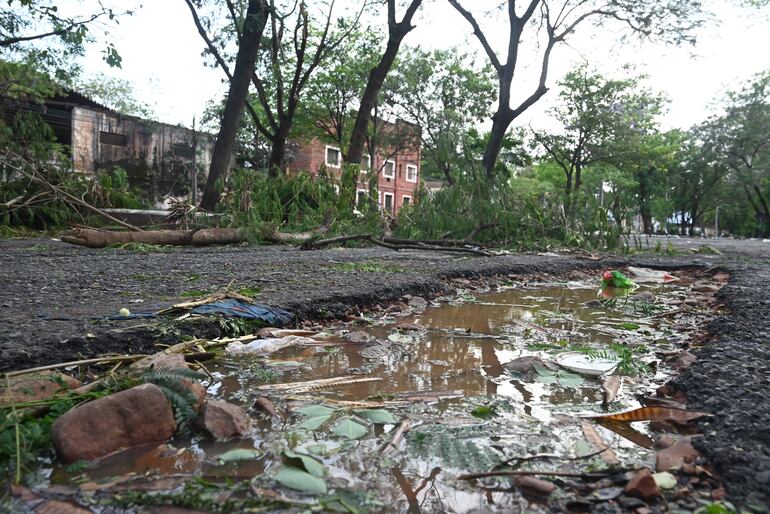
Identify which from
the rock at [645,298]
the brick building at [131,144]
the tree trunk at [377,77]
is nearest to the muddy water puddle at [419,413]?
the rock at [645,298]

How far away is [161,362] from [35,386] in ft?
1.12

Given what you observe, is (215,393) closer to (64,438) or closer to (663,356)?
(64,438)

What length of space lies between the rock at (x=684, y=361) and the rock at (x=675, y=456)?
31.9 inches

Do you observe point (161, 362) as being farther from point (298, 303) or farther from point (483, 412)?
point (298, 303)

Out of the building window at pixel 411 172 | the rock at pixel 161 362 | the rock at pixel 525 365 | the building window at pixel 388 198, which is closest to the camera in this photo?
the rock at pixel 161 362

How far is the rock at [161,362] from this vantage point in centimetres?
163

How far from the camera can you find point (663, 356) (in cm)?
221

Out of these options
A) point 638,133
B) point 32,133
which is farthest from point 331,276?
point 638,133

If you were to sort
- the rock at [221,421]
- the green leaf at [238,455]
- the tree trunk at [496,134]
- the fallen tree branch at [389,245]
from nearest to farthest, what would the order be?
1. the green leaf at [238,455]
2. the rock at [221,421]
3. the fallen tree branch at [389,245]
4. the tree trunk at [496,134]

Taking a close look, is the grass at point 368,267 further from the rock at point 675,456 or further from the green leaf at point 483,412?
the rock at point 675,456

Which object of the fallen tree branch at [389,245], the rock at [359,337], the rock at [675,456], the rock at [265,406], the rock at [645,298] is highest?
the fallen tree branch at [389,245]

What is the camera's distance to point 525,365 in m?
1.96

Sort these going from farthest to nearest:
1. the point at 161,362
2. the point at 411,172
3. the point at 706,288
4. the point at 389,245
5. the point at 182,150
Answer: the point at 411,172 < the point at 182,150 < the point at 389,245 < the point at 706,288 < the point at 161,362

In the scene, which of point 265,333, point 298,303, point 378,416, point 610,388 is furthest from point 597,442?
point 298,303
